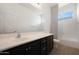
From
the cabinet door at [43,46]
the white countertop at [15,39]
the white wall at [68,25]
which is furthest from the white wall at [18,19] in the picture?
the white wall at [68,25]

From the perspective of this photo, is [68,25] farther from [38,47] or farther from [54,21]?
[38,47]

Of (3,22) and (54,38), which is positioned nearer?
(3,22)

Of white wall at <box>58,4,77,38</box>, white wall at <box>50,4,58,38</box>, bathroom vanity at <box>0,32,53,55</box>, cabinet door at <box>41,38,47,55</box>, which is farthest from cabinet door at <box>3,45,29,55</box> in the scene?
white wall at <box>58,4,77,38</box>

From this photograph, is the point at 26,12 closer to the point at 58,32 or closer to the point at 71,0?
the point at 58,32

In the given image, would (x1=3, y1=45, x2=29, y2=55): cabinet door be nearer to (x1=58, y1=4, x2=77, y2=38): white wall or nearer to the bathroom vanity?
the bathroom vanity

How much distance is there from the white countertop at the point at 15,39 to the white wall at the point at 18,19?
Answer: 2.6 inches

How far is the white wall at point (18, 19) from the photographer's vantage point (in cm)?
160

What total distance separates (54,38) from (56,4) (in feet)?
1.55

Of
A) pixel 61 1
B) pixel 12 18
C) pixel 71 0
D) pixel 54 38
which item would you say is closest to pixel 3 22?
pixel 12 18

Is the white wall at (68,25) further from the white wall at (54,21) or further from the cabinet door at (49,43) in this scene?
the cabinet door at (49,43)

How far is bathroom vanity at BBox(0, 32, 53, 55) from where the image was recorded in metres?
1.51
